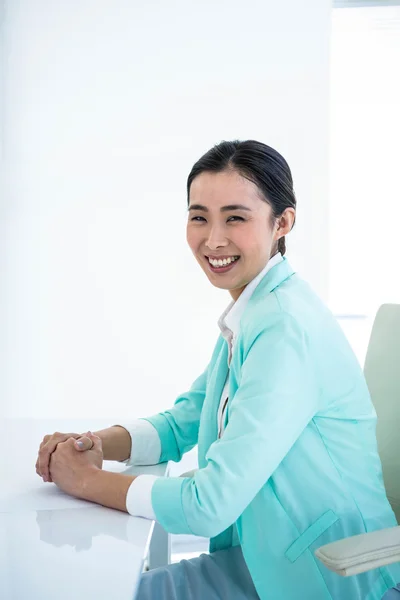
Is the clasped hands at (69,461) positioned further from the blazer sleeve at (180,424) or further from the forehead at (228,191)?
the forehead at (228,191)

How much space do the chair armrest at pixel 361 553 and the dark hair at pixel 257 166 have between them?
2.06ft

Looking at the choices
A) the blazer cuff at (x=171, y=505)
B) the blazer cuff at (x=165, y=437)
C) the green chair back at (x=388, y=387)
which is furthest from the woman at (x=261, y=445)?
the green chair back at (x=388, y=387)

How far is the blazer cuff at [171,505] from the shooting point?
103 cm

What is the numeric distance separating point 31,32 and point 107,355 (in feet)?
4.58

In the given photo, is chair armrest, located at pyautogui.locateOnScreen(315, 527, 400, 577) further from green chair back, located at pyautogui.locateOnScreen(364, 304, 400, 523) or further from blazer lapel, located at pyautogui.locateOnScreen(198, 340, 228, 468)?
green chair back, located at pyautogui.locateOnScreen(364, 304, 400, 523)

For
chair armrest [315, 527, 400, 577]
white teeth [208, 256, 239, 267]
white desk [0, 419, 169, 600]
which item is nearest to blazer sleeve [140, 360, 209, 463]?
white desk [0, 419, 169, 600]

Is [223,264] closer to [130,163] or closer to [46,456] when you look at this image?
[46,456]

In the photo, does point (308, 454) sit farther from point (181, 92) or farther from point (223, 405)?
point (181, 92)

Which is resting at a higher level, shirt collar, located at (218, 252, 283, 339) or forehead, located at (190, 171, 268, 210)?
forehead, located at (190, 171, 268, 210)

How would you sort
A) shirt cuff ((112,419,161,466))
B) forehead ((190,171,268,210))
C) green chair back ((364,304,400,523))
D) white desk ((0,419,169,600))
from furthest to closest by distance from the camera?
green chair back ((364,304,400,523)) < shirt cuff ((112,419,161,466)) < forehead ((190,171,268,210)) < white desk ((0,419,169,600))

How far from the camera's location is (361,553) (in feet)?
2.91

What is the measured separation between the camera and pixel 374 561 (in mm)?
909

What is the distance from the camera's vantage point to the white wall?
282 cm

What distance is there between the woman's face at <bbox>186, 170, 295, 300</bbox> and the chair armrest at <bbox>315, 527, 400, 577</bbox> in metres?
0.55
